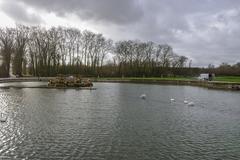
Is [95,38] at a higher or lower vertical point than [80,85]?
higher

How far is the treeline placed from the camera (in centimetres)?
6975

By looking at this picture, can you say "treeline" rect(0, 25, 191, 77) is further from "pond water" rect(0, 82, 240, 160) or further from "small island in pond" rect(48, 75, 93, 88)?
"pond water" rect(0, 82, 240, 160)

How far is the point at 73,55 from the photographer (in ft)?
259

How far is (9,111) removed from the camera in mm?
19344

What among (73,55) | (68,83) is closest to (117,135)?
(68,83)

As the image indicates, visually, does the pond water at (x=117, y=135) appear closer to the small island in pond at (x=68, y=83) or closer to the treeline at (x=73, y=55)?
the small island in pond at (x=68, y=83)

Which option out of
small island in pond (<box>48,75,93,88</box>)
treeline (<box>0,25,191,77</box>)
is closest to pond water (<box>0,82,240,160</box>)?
small island in pond (<box>48,75,93,88</box>)

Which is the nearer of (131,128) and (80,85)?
(131,128)

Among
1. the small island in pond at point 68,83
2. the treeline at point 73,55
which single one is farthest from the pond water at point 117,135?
the treeline at point 73,55

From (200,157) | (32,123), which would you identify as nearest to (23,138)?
(32,123)

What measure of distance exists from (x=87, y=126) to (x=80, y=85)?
31420 millimetres

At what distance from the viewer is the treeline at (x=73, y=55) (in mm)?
69750

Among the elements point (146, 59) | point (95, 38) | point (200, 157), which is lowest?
point (200, 157)

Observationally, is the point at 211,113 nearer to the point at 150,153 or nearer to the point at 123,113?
the point at 123,113
